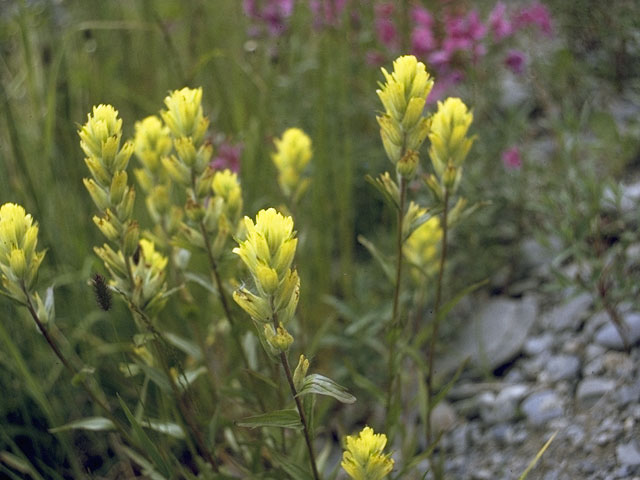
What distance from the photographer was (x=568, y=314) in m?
2.04

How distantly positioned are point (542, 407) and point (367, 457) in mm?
877

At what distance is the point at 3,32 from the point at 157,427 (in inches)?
83.1

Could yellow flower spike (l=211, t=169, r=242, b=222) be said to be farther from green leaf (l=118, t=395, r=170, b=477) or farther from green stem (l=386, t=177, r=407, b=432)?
green leaf (l=118, t=395, r=170, b=477)

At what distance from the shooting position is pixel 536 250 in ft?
7.61

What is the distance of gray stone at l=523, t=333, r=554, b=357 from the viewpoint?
6.57ft

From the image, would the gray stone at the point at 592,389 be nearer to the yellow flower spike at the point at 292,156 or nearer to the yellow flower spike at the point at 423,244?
the yellow flower spike at the point at 423,244

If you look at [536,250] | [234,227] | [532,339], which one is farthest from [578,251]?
[234,227]

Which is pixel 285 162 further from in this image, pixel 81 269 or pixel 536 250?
pixel 536 250

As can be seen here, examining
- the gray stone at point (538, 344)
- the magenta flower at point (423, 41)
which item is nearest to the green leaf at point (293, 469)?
the gray stone at point (538, 344)

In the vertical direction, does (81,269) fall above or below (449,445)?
above

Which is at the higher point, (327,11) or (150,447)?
(327,11)

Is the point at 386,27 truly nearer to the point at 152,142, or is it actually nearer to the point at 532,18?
the point at 532,18

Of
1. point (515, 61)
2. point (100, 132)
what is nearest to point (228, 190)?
point (100, 132)

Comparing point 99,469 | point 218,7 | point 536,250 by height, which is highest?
point 218,7
